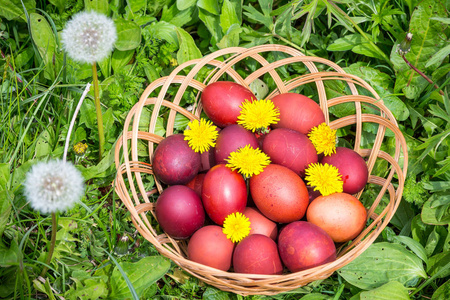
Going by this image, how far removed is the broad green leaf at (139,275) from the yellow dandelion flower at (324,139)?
3.31ft

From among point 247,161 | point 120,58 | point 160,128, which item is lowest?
point 160,128

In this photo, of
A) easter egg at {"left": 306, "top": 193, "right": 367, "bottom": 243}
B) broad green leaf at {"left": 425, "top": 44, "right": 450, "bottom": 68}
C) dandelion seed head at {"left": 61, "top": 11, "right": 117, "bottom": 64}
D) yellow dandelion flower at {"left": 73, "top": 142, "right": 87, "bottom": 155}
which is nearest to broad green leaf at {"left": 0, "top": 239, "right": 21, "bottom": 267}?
yellow dandelion flower at {"left": 73, "top": 142, "right": 87, "bottom": 155}

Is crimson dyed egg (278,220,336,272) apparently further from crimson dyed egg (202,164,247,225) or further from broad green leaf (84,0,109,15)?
broad green leaf (84,0,109,15)

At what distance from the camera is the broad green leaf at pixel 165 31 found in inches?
102

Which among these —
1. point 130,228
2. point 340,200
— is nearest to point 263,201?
point 340,200

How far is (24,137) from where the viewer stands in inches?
89.6

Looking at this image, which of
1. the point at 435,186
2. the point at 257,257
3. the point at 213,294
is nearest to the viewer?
the point at 257,257

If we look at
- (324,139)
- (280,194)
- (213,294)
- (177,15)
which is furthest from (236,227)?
(177,15)

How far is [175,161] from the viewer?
6.67 ft

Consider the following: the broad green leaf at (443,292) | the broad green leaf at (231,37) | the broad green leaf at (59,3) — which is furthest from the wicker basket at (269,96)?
the broad green leaf at (59,3)

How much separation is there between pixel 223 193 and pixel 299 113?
0.65 metres

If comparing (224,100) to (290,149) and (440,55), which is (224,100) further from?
(440,55)

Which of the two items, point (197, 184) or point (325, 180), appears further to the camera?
point (197, 184)

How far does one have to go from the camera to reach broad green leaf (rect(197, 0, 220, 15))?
256 cm
